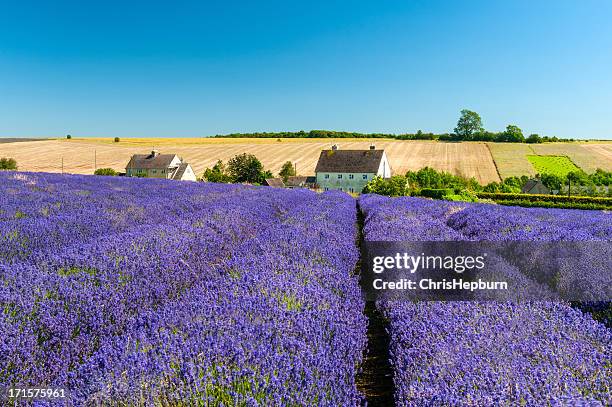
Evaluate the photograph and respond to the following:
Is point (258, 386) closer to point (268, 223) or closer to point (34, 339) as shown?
point (34, 339)

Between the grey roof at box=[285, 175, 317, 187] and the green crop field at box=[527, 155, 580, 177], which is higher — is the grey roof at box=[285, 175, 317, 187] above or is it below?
below

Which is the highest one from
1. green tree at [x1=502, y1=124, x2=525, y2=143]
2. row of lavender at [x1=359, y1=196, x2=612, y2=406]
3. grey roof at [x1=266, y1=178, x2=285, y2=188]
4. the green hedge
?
green tree at [x1=502, y1=124, x2=525, y2=143]

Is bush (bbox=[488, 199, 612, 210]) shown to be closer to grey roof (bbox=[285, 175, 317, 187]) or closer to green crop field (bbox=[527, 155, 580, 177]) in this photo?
grey roof (bbox=[285, 175, 317, 187])

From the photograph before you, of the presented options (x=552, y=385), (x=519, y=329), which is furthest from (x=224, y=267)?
(x=552, y=385)

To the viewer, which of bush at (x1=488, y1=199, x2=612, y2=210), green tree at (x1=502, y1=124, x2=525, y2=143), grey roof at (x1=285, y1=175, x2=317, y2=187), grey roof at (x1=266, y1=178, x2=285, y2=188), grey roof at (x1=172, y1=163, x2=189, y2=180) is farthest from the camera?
green tree at (x1=502, y1=124, x2=525, y2=143)

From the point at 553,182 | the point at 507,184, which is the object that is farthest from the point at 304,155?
the point at 553,182

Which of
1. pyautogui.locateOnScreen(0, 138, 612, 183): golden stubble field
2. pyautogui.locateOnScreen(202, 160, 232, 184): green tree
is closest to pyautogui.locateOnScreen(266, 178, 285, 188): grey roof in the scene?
pyautogui.locateOnScreen(202, 160, 232, 184): green tree

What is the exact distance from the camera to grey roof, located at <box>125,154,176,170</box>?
179 ft

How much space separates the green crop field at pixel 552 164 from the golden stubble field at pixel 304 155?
3.73 ft

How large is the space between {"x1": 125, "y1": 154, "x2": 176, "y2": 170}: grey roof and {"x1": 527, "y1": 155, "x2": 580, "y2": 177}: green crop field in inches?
2105

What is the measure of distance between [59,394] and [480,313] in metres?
2.92

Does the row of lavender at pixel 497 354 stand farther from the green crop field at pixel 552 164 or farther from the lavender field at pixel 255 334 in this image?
the green crop field at pixel 552 164

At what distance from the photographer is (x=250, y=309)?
292 centimetres

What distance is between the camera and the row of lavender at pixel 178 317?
6.88 feet
